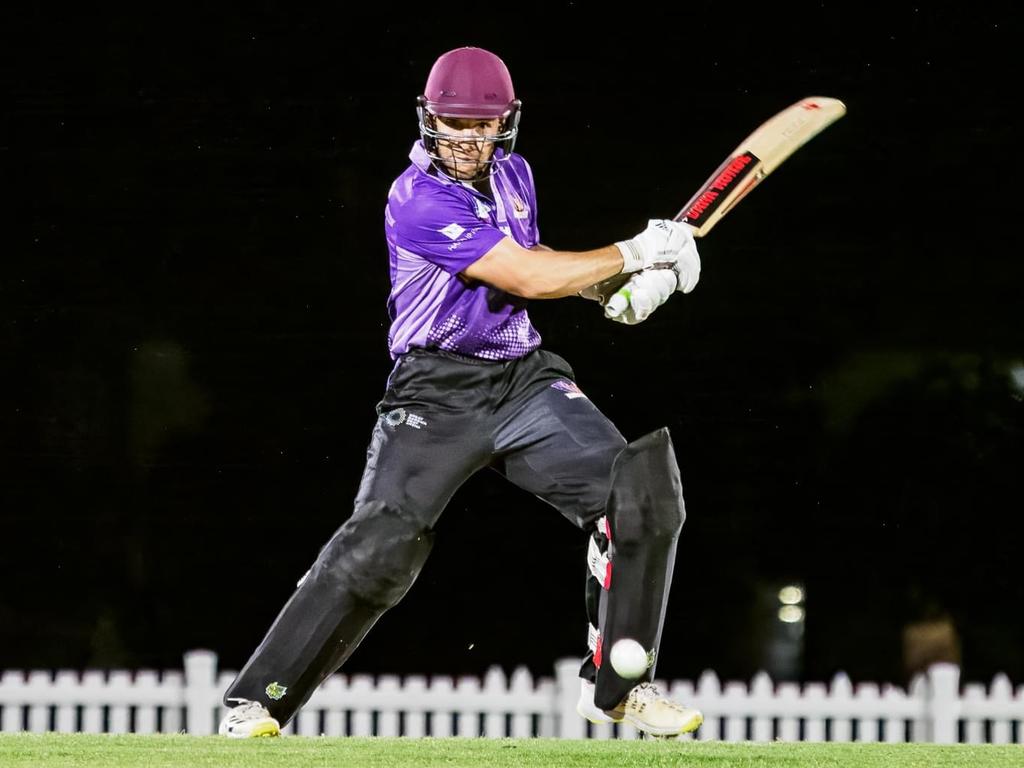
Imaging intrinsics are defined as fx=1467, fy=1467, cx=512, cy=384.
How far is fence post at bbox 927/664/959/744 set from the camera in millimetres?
6617

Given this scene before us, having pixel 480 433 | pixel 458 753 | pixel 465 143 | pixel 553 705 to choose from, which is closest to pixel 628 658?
pixel 480 433

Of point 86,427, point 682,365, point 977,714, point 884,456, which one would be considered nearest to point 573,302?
point 682,365

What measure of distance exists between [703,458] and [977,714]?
5.88 ft

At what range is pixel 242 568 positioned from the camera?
6.51 metres

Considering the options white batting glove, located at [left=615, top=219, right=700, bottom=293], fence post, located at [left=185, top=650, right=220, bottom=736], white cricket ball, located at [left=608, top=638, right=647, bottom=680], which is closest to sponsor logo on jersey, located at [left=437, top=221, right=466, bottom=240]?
white batting glove, located at [left=615, top=219, right=700, bottom=293]

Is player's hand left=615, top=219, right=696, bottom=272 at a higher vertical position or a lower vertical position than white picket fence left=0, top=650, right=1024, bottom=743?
higher

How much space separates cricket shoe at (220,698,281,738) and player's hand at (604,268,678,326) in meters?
1.33

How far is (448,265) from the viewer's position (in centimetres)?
360

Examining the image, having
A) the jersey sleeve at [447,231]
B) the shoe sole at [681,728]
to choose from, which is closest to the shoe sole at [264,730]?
the shoe sole at [681,728]

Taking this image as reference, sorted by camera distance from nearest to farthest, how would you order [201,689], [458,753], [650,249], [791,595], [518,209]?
[650,249] < [518,209] < [458,753] < [791,595] < [201,689]

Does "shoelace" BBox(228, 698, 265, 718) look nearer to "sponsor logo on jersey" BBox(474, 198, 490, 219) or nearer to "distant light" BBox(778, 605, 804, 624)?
"sponsor logo on jersey" BBox(474, 198, 490, 219)

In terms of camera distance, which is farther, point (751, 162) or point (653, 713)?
point (751, 162)

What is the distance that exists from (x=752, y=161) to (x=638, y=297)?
752mm

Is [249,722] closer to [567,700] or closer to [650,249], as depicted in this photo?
[650,249]
